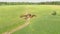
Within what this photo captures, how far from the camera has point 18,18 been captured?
2.68ft

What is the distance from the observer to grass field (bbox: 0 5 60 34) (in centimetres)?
78

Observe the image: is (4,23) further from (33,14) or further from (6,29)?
(33,14)

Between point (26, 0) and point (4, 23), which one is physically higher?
point (26, 0)

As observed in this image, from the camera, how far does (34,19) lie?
0.82m

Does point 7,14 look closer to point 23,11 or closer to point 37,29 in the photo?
point 23,11

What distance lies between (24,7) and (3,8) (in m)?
0.15

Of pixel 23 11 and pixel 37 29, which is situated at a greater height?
pixel 23 11

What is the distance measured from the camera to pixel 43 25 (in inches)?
31.2

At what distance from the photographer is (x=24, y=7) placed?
845mm

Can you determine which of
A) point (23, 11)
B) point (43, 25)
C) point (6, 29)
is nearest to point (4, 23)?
point (6, 29)

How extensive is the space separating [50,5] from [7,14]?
0.31 meters

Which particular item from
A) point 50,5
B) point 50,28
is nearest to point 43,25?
point 50,28

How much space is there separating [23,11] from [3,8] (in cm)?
14

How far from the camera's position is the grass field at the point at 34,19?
78 cm
